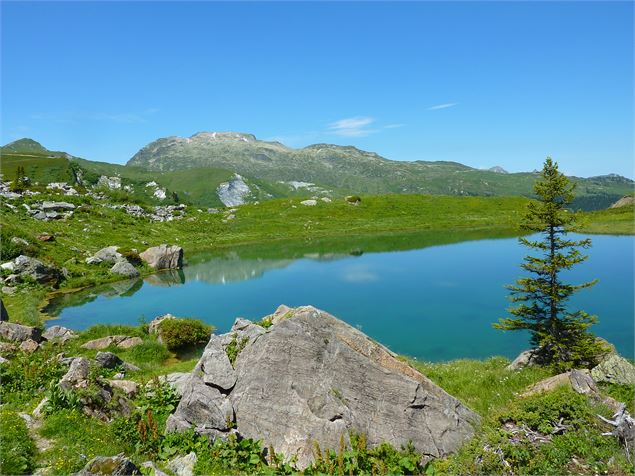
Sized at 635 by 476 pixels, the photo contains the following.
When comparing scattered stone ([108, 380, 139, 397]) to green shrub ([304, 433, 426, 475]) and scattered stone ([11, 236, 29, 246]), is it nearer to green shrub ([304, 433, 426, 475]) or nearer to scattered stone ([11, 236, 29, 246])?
green shrub ([304, 433, 426, 475])

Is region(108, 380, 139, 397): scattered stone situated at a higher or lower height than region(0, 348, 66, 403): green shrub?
lower

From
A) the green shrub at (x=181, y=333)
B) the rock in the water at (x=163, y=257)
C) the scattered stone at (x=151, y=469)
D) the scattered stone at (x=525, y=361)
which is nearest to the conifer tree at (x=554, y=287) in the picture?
the scattered stone at (x=525, y=361)

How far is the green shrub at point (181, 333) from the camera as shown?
31.8 metres

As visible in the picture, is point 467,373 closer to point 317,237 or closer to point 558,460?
point 558,460

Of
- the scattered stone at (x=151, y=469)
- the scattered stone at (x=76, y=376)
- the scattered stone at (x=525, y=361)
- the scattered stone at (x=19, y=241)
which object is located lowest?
the scattered stone at (x=525, y=361)

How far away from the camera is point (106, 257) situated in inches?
2532

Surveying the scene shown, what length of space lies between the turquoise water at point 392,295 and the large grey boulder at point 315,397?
13.7 metres

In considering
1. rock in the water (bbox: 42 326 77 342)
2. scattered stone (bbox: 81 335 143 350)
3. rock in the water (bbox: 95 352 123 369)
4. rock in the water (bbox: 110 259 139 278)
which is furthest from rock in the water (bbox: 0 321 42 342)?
rock in the water (bbox: 110 259 139 278)

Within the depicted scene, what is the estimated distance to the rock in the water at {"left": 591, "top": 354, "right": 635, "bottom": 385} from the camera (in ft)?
60.2

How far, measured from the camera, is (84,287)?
178ft

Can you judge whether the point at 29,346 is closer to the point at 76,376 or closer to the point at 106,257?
the point at 76,376

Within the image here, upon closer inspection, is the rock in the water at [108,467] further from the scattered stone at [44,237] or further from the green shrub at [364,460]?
the scattered stone at [44,237]

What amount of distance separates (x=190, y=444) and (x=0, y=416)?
6730 millimetres

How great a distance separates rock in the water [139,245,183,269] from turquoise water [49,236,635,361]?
104 inches
